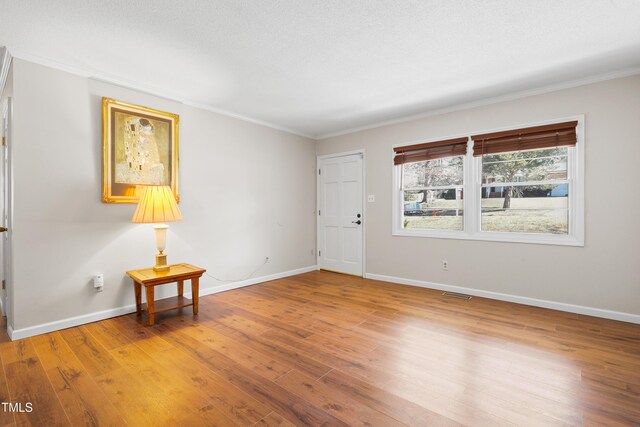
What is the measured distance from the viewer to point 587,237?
3.20 metres

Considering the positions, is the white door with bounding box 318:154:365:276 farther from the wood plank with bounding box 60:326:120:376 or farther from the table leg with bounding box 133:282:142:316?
the wood plank with bounding box 60:326:120:376

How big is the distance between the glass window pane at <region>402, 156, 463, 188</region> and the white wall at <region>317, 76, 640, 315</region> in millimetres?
391

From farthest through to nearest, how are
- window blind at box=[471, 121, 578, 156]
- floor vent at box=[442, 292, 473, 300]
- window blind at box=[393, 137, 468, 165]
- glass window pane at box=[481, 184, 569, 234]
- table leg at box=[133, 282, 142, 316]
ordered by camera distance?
window blind at box=[393, 137, 468, 165] → floor vent at box=[442, 292, 473, 300] → glass window pane at box=[481, 184, 569, 234] → window blind at box=[471, 121, 578, 156] → table leg at box=[133, 282, 142, 316]

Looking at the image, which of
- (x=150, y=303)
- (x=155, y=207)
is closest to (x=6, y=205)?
(x=155, y=207)

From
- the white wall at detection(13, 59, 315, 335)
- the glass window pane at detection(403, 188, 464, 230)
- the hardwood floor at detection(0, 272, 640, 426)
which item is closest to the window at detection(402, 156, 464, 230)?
the glass window pane at detection(403, 188, 464, 230)

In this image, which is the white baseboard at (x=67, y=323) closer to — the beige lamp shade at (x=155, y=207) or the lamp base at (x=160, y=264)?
the lamp base at (x=160, y=264)

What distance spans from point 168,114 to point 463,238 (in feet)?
13.4

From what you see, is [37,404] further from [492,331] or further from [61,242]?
[492,331]

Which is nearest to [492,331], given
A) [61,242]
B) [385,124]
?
[385,124]

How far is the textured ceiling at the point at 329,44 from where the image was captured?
6.86 ft

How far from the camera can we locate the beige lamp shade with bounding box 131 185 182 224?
298 cm

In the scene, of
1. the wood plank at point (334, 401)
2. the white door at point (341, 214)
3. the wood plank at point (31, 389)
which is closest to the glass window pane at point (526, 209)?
the white door at point (341, 214)

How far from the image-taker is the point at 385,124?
15.6 feet

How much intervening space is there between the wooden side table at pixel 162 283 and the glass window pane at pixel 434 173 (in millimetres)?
3257
